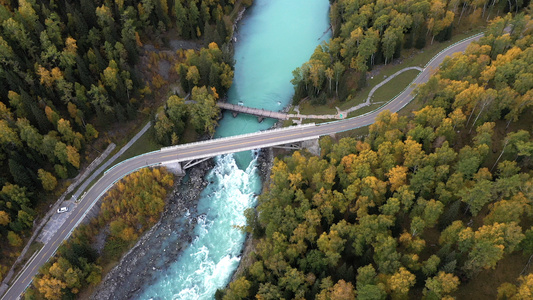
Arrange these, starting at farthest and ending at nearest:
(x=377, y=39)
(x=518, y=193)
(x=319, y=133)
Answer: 1. (x=377, y=39)
2. (x=319, y=133)
3. (x=518, y=193)

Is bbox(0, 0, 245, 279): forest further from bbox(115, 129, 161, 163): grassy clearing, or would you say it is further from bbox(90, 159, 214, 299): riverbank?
bbox(90, 159, 214, 299): riverbank

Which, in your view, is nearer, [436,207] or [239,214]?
[436,207]

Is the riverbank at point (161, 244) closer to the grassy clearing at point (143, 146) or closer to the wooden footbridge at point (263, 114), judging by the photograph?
the grassy clearing at point (143, 146)

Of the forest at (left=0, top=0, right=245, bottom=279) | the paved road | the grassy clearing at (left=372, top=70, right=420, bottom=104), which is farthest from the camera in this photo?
the grassy clearing at (left=372, top=70, right=420, bottom=104)

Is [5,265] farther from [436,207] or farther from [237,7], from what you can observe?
[237,7]

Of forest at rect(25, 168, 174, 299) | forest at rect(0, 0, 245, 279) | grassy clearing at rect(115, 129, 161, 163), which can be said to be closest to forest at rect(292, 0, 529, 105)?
forest at rect(0, 0, 245, 279)

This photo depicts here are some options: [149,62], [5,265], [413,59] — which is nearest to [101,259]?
[5,265]

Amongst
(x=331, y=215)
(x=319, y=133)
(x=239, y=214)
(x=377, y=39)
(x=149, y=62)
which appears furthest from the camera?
(x=149, y=62)

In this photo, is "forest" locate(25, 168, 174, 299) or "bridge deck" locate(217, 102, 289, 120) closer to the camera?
"forest" locate(25, 168, 174, 299)
